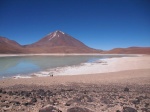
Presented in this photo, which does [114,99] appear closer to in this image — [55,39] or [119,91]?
[119,91]

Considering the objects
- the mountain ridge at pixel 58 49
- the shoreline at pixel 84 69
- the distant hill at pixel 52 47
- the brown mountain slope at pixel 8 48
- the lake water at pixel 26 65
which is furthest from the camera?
the distant hill at pixel 52 47

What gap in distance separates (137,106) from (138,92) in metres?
1.90

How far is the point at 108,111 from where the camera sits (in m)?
5.13

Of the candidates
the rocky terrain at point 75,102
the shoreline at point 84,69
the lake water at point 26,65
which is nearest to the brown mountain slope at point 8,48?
the lake water at point 26,65

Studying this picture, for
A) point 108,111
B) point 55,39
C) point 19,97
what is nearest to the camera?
point 108,111

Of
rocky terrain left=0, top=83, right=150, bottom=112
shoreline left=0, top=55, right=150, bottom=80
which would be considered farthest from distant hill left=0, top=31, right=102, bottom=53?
rocky terrain left=0, top=83, right=150, bottom=112

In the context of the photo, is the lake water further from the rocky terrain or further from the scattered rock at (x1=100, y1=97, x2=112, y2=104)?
the scattered rock at (x1=100, y1=97, x2=112, y2=104)

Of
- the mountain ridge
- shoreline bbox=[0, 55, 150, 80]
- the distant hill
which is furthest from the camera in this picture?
the distant hill

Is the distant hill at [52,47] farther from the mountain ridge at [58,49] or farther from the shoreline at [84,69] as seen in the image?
the shoreline at [84,69]

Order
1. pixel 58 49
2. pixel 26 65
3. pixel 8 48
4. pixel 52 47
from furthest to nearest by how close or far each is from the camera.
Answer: pixel 52 47
pixel 58 49
pixel 8 48
pixel 26 65

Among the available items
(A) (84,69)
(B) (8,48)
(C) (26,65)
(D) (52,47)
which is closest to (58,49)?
(D) (52,47)

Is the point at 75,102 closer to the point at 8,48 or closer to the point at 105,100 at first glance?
the point at 105,100

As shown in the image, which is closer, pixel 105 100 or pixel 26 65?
pixel 105 100

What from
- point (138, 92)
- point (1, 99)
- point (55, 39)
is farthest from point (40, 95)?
point (55, 39)
